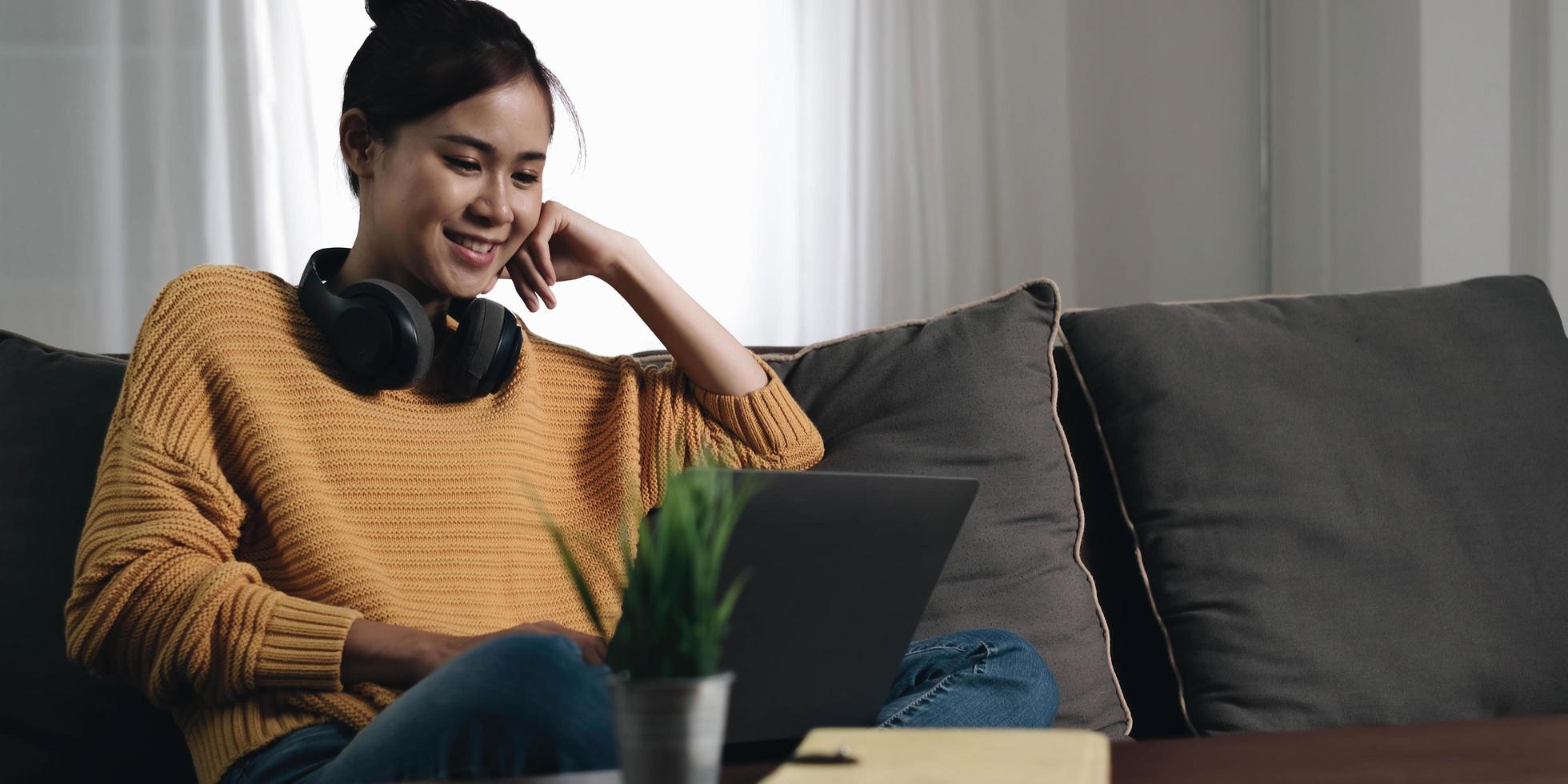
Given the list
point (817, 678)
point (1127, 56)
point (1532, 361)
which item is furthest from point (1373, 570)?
point (1127, 56)

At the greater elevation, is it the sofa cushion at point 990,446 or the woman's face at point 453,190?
the woman's face at point 453,190

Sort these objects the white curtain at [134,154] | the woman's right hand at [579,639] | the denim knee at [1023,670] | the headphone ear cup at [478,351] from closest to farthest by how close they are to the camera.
Result: 1. the woman's right hand at [579,639]
2. the denim knee at [1023,670]
3. the headphone ear cup at [478,351]
4. the white curtain at [134,154]

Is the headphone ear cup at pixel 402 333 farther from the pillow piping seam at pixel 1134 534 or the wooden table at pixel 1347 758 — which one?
the pillow piping seam at pixel 1134 534

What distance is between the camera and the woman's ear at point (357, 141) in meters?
1.41

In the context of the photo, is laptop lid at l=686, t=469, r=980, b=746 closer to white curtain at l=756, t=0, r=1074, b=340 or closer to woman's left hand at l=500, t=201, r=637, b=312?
woman's left hand at l=500, t=201, r=637, b=312

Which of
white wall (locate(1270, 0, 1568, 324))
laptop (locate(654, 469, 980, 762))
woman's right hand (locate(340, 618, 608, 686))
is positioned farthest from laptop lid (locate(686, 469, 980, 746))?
white wall (locate(1270, 0, 1568, 324))

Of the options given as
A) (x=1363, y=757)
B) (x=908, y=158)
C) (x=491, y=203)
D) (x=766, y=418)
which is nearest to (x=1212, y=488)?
(x=766, y=418)

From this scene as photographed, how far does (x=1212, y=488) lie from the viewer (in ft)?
4.95

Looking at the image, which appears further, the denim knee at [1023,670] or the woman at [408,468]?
the denim knee at [1023,670]

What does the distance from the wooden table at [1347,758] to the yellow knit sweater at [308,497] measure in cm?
48

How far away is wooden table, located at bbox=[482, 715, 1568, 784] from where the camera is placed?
0.72 m

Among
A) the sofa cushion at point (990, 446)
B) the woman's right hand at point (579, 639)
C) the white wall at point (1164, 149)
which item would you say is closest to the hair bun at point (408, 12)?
the sofa cushion at point (990, 446)

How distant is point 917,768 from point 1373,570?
1.07 meters

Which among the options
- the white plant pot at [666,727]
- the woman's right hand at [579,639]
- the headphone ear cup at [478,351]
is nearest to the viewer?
the white plant pot at [666,727]
